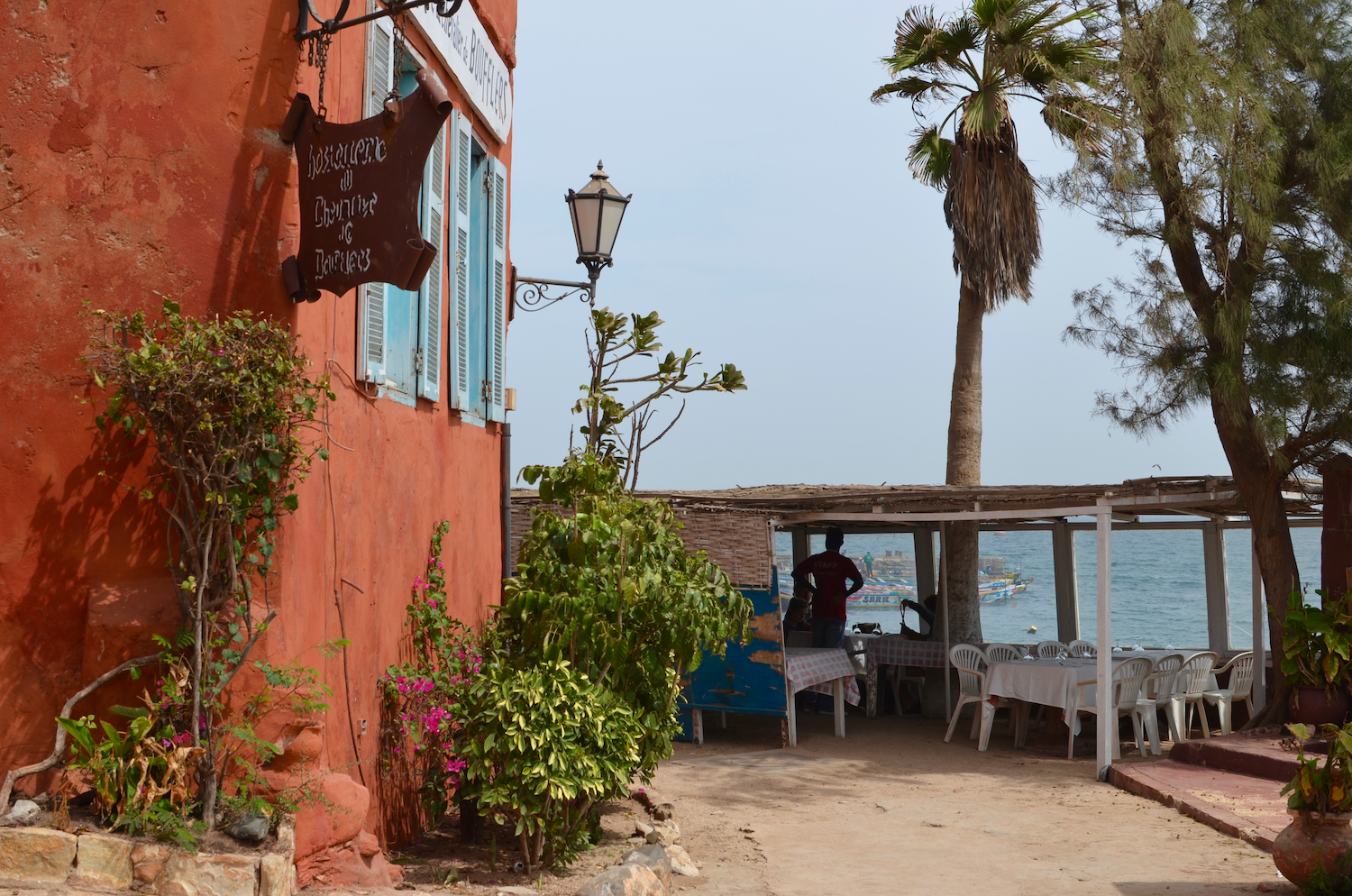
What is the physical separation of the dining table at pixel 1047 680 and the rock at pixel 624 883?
5.82m

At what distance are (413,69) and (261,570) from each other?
2912 millimetres

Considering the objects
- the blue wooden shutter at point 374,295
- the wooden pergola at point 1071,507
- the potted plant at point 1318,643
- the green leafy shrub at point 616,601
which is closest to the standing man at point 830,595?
the wooden pergola at point 1071,507

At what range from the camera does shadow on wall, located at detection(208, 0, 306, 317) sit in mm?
4234

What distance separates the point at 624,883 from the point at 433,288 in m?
3.12

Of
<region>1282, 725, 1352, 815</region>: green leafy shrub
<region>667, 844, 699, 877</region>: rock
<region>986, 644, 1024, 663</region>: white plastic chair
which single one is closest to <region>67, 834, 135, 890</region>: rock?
<region>667, 844, 699, 877</region>: rock

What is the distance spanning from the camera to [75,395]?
13.5ft

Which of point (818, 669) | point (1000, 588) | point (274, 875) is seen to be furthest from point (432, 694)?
point (1000, 588)

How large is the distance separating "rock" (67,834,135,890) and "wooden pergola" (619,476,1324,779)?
21.6 ft

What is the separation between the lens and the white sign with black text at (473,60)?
19.1ft

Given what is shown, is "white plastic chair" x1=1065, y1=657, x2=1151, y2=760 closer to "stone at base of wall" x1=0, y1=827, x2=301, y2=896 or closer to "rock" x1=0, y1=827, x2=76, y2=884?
"stone at base of wall" x1=0, y1=827, x2=301, y2=896

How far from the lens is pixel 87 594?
4094mm

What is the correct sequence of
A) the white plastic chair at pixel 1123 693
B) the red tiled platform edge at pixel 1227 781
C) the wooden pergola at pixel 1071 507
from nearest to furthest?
the red tiled platform edge at pixel 1227 781 < the wooden pergola at pixel 1071 507 < the white plastic chair at pixel 1123 693

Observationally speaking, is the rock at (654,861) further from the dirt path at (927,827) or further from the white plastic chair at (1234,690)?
the white plastic chair at (1234,690)

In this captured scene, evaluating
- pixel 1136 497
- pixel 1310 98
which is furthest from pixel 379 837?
pixel 1310 98
